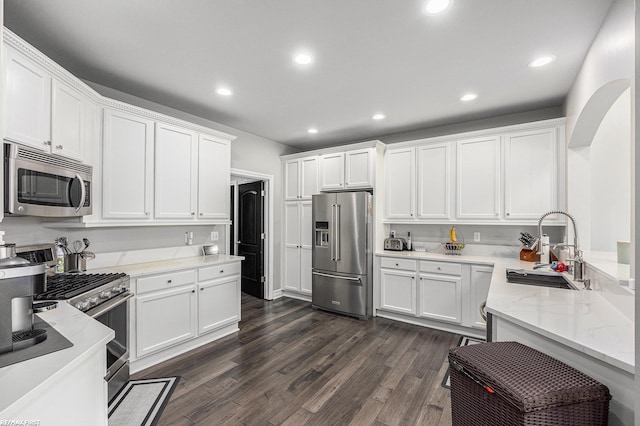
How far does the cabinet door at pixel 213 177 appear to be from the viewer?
11.1ft

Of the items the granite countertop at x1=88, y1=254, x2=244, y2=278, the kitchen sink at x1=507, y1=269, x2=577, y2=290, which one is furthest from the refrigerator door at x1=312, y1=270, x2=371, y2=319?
the kitchen sink at x1=507, y1=269, x2=577, y2=290

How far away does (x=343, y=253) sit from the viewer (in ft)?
13.3

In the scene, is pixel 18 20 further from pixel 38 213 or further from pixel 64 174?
pixel 38 213

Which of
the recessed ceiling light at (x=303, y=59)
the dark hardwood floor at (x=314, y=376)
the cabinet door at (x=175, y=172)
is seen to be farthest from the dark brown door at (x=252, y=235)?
the recessed ceiling light at (x=303, y=59)

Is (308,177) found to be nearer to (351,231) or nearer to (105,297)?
(351,231)

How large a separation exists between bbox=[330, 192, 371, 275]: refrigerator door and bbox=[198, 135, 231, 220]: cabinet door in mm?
1533

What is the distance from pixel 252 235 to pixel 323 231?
1.46 m

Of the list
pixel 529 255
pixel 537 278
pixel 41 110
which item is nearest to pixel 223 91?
pixel 41 110

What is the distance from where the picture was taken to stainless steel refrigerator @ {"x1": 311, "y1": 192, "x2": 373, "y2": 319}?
12.9ft

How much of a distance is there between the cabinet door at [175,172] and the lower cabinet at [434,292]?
2.59 meters

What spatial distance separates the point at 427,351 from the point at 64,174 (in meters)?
3.57

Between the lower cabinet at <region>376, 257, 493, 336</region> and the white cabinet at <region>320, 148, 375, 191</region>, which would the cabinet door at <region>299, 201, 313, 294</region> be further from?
the lower cabinet at <region>376, 257, 493, 336</region>

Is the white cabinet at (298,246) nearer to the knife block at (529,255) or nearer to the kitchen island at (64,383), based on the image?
the knife block at (529,255)

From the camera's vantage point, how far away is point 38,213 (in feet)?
6.22
